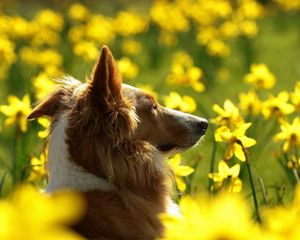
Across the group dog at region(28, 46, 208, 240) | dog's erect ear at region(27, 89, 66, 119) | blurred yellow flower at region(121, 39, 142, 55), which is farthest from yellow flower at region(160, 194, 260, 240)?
blurred yellow flower at region(121, 39, 142, 55)

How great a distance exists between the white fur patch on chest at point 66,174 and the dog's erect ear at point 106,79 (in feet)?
0.69

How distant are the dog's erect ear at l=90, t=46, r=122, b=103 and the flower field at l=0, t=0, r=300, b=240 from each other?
47 cm

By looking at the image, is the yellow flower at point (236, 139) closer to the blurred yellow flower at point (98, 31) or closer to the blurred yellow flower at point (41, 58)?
the blurred yellow flower at point (41, 58)

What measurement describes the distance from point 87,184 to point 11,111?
1296 millimetres

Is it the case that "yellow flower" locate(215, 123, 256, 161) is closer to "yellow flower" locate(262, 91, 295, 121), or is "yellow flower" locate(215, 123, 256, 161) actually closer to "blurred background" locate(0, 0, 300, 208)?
Result: "yellow flower" locate(262, 91, 295, 121)

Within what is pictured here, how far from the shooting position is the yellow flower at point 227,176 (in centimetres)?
314

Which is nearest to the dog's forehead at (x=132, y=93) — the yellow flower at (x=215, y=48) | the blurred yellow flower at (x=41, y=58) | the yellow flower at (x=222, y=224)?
the yellow flower at (x=222, y=224)

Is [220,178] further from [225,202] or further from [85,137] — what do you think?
[225,202]

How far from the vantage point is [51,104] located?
9.45ft

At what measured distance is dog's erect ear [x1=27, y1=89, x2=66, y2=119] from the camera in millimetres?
2879

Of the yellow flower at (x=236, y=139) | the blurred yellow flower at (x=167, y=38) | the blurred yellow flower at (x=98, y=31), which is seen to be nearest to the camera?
the yellow flower at (x=236, y=139)

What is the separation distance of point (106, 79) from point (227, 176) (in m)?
0.89

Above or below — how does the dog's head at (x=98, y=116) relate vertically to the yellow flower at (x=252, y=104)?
below

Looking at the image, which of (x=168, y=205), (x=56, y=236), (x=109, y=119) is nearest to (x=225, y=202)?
(x=56, y=236)
